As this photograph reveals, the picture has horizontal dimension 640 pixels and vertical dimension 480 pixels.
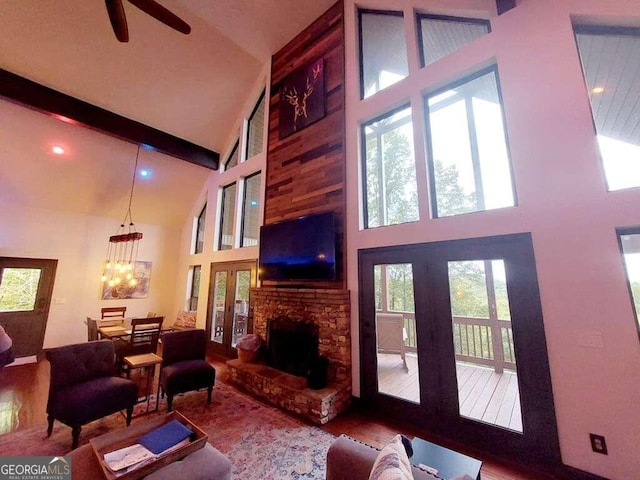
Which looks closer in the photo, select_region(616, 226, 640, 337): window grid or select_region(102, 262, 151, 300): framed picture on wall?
select_region(616, 226, 640, 337): window grid

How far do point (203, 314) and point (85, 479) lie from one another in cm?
522

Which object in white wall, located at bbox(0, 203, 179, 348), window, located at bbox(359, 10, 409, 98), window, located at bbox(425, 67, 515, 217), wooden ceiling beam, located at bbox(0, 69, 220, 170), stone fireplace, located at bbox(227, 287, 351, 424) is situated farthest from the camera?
white wall, located at bbox(0, 203, 179, 348)

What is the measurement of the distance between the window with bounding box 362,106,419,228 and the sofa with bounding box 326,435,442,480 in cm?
271

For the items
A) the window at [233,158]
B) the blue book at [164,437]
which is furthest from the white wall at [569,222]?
the window at [233,158]

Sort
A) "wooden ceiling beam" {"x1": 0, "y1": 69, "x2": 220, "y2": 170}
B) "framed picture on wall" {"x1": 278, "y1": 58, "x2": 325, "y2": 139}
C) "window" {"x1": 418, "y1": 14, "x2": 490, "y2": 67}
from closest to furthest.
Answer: "window" {"x1": 418, "y1": 14, "x2": 490, "y2": 67}, "wooden ceiling beam" {"x1": 0, "y1": 69, "x2": 220, "y2": 170}, "framed picture on wall" {"x1": 278, "y1": 58, "x2": 325, "y2": 139}

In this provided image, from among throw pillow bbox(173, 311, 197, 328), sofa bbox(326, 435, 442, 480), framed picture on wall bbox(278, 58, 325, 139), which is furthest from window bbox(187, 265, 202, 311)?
sofa bbox(326, 435, 442, 480)

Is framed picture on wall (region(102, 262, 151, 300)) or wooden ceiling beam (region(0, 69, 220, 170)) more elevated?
wooden ceiling beam (region(0, 69, 220, 170))

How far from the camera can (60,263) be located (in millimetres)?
6352

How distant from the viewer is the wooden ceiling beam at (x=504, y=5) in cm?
298

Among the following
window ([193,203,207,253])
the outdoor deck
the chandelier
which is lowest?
the outdoor deck

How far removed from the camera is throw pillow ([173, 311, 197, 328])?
6905 millimetres

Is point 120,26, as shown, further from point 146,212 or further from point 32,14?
point 146,212

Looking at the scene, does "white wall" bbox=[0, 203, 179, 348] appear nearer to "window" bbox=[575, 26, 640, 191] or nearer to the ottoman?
the ottoman

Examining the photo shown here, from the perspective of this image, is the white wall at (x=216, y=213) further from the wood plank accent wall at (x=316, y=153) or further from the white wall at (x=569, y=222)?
the white wall at (x=569, y=222)
